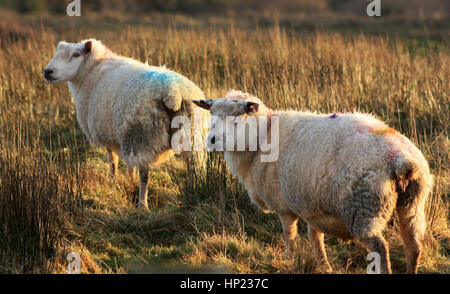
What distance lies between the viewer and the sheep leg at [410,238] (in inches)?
126

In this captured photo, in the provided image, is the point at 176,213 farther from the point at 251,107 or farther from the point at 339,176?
the point at 339,176

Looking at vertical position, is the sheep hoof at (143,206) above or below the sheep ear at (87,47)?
below

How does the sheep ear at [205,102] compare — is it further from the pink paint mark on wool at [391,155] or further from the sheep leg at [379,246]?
the sheep leg at [379,246]

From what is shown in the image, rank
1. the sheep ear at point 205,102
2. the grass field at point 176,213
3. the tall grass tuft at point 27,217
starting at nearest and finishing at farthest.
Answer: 1. the tall grass tuft at point 27,217
2. the grass field at point 176,213
3. the sheep ear at point 205,102

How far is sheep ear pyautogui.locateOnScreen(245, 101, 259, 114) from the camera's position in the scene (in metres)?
3.84

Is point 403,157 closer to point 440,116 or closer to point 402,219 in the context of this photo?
point 402,219

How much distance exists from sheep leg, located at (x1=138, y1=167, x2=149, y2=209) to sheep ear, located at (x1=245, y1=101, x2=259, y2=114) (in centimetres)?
171

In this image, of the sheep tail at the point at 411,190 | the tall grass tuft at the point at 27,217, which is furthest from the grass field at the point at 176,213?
the sheep tail at the point at 411,190

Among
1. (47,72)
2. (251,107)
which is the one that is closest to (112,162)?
(47,72)

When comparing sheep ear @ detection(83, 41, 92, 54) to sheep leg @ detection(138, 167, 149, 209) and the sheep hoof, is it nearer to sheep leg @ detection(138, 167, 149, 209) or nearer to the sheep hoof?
sheep leg @ detection(138, 167, 149, 209)

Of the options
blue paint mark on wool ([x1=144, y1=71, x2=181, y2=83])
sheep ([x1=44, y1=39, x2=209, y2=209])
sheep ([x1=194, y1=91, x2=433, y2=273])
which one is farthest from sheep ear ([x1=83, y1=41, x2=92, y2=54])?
sheep ([x1=194, y1=91, x2=433, y2=273])

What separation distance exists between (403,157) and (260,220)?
77.5 inches

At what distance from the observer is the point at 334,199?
3.18m
